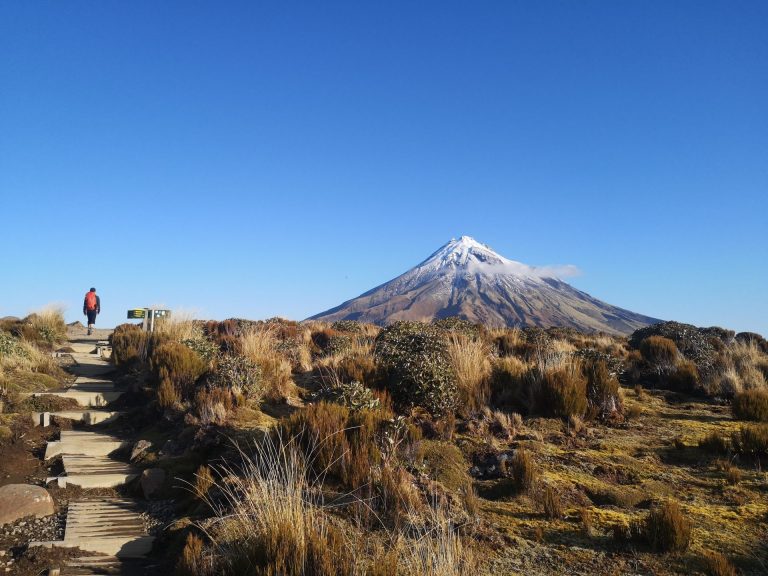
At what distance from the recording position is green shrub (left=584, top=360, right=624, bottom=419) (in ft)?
26.7

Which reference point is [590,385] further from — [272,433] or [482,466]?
[272,433]

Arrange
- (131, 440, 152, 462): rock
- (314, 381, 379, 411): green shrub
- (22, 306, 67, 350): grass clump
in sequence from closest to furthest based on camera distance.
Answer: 1. (314, 381, 379, 411): green shrub
2. (131, 440, 152, 462): rock
3. (22, 306, 67, 350): grass clump

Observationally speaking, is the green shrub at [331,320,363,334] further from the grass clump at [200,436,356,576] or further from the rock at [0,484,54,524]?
the grass clump at [200,436,356,576]

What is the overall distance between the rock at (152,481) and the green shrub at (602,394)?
611 centimetres

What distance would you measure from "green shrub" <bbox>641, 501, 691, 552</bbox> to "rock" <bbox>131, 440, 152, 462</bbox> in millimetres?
6311

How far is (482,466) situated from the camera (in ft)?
19.1

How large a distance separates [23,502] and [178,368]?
407 centimetres

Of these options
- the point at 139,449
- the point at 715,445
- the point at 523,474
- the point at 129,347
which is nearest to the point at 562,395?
the point at 715,445

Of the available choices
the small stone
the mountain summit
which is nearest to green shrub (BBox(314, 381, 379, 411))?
the small stone

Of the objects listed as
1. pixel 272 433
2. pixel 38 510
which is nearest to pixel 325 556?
pixel 272 433

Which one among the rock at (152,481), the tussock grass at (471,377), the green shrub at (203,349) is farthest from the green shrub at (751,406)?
the green shrub at (203,349)

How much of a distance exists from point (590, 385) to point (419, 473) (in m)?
4.37

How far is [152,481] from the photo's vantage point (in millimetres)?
6316

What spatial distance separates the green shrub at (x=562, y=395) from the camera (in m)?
7.76
